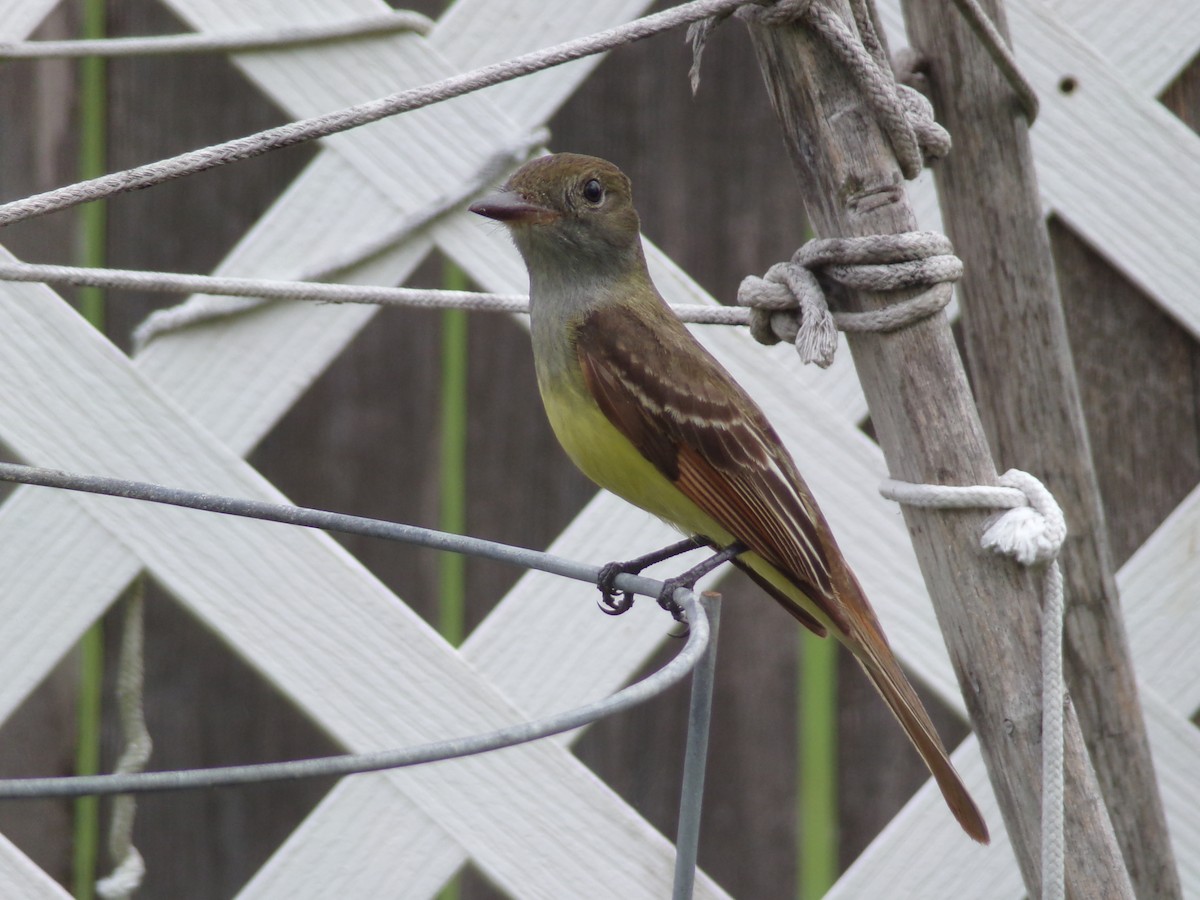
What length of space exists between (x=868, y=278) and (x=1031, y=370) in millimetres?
530

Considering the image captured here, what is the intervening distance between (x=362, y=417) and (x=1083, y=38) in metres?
1.69

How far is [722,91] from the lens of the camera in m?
2.81

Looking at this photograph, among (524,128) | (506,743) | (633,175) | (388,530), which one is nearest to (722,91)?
(633,175)

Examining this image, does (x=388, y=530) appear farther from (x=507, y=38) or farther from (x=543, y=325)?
(x=507, y=38)

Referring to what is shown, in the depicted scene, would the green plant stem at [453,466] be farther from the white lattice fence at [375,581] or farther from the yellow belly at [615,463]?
the yellow belly at [615,463]

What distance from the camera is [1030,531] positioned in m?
1.52

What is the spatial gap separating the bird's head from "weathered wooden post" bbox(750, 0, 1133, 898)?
493 millimetres

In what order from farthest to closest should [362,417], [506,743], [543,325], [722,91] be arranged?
[362,417], [722,91], [543,325], [506,743]

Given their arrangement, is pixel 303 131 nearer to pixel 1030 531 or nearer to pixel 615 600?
pixel 1030 531

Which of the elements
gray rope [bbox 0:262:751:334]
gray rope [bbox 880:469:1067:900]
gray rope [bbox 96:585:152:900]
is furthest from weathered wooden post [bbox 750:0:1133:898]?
gray rope [bbox 96:585:152:900]

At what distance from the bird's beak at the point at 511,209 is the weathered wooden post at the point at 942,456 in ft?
1.44

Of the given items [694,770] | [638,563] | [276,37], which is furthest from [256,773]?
[276,37]

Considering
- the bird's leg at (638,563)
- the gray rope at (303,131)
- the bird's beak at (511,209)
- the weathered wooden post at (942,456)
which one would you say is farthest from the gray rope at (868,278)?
the bird's leg at (638,563)

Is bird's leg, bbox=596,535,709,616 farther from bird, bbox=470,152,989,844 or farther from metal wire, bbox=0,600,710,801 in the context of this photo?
metal wire, bbox=0,600,710,801
